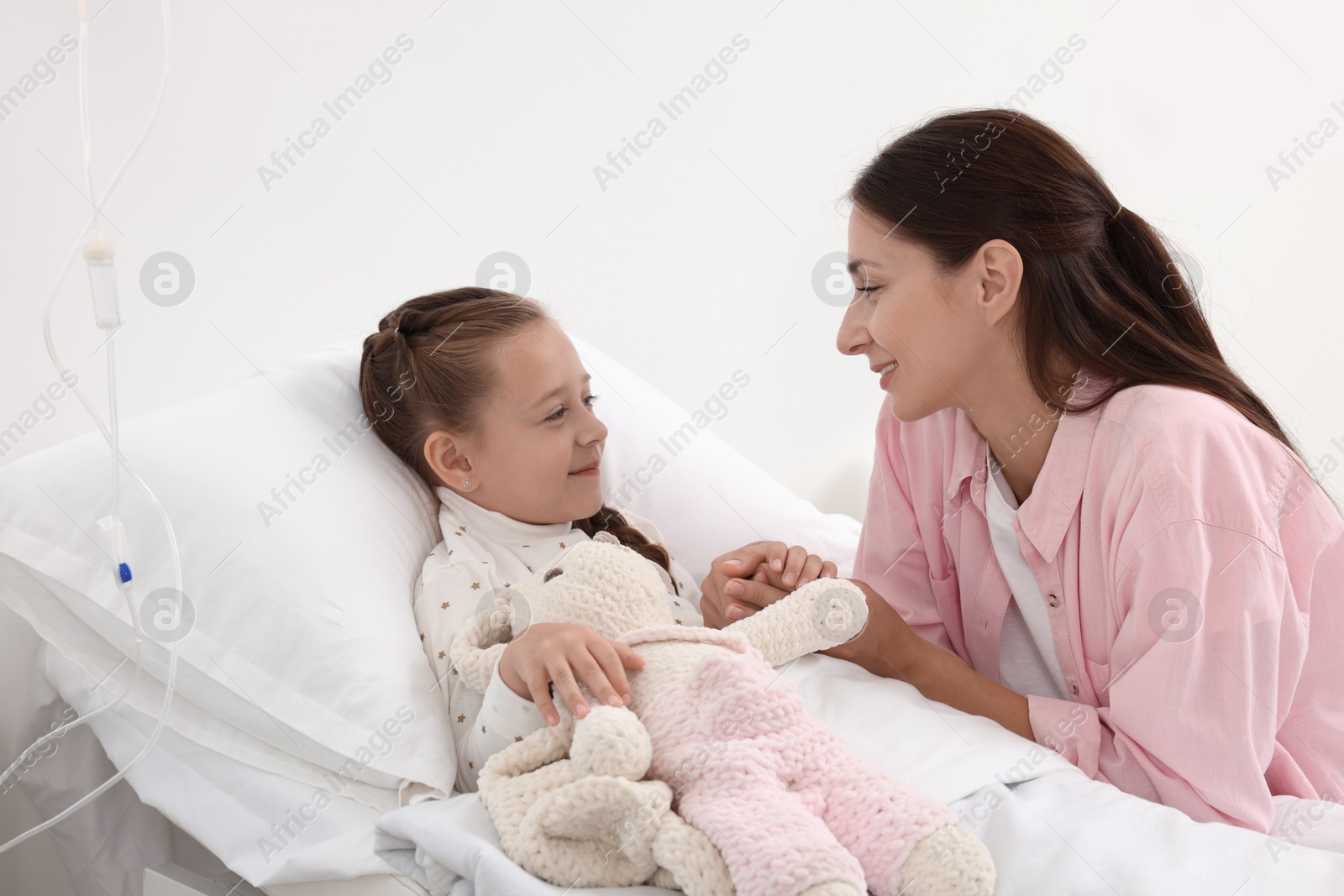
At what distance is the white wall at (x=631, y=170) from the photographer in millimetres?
1358

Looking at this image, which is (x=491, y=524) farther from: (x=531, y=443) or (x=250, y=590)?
(x=250, y=590)

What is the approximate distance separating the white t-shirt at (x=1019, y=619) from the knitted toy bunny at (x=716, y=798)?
44 cm

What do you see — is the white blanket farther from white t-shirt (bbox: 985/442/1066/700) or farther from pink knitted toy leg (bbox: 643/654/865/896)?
white t-shirt (bbox: 985/442/1066/700)

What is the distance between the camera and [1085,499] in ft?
3.80

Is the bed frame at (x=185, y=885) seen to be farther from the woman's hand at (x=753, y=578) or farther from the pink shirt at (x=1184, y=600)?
the pink shirt at (x=1184, y=600)

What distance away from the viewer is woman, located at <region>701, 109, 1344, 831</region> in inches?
39.8

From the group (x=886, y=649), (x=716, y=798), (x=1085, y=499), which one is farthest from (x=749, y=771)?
(x=1085, y=499)

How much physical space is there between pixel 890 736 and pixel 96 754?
91 centimetres

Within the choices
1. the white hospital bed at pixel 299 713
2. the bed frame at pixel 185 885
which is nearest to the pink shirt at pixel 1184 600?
the white hospital bed at pixel 299 713

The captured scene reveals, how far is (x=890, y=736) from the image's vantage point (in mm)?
1015

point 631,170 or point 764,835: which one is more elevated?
point 631,170

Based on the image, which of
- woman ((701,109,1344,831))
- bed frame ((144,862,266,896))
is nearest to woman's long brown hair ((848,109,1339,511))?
woman ((701,109,1344,831))

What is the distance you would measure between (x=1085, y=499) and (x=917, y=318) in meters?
0.27

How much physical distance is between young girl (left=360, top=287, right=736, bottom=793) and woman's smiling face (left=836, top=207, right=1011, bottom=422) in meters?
0.27
